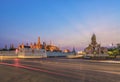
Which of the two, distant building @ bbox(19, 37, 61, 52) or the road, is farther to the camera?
distant building @ bbox(19, 37, 61, 52)

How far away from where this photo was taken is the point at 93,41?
4660 inches

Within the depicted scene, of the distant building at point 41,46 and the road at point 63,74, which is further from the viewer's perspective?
the distant building at point 41,46

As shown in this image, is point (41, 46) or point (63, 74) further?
point (41, 46)

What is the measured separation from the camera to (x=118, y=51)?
7325 centimetres

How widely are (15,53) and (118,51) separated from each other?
3966cm

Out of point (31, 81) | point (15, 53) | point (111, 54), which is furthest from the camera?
point (15, 53)

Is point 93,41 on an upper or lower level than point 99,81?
upper

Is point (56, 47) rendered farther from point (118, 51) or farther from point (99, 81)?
point (99, 81)

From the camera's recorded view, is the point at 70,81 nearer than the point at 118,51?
Yes

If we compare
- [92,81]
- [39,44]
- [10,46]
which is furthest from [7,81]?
[10,46]

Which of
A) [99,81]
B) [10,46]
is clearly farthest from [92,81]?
[10,46]

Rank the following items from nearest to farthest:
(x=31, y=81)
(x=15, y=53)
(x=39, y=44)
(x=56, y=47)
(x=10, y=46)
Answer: (x=31, y=81) → (x=15, y=53) → (x=39, y=44) → (x=56, y=47) → (x=10, y=46)

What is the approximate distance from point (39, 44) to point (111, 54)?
77.4m

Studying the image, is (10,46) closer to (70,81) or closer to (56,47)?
(56,47)
